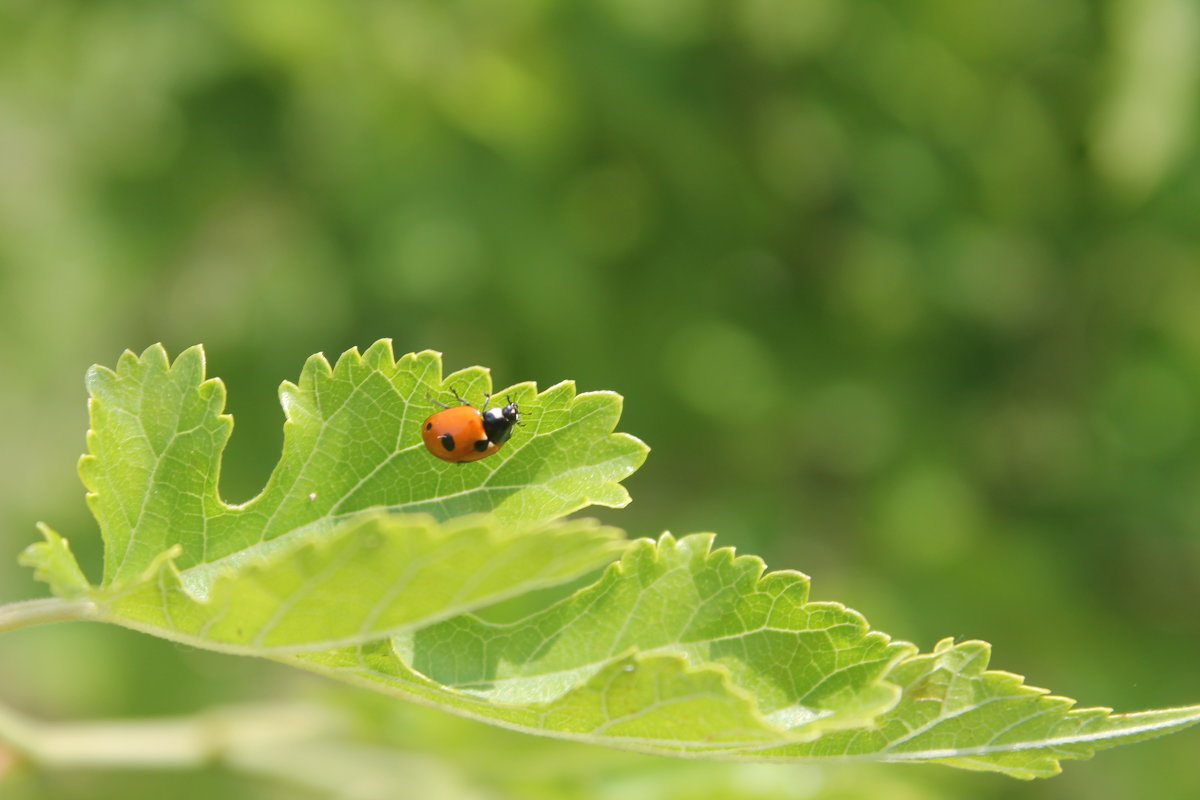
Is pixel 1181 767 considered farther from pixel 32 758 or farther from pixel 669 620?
pixel 32 758

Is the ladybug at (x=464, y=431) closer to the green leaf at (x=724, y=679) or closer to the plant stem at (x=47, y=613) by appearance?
the green leaf at (x=724, y=679)

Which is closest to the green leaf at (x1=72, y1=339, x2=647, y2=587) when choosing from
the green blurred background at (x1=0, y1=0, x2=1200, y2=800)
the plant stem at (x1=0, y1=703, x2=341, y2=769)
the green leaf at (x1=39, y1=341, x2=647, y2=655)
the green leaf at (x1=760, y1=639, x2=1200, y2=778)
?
the green leaf at (x1=39, y1=341, x2=647, y2=655)

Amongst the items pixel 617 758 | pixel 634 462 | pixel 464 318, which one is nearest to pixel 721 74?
pixel 464 318

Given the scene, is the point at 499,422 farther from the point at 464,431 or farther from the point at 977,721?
the point at 977,721

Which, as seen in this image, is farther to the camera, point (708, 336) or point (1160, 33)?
point (708, 336)

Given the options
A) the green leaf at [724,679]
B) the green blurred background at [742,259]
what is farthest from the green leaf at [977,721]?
the green blurred background at [742,259]

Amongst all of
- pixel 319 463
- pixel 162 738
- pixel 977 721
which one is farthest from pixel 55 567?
pixel 162 738
